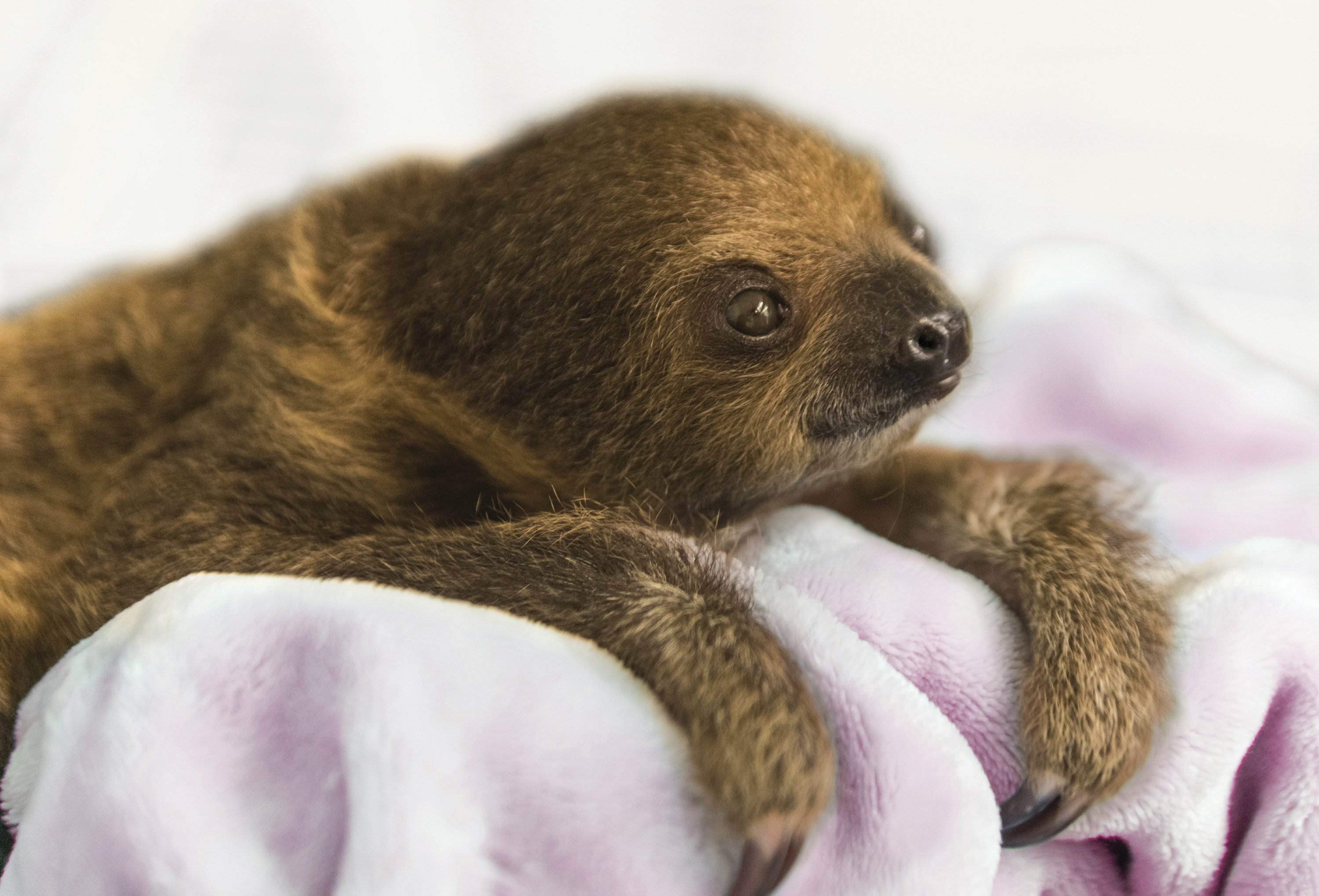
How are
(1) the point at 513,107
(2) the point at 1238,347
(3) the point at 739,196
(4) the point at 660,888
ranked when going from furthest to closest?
(1) the point at 513,107
(2) the point at 1238,347
(3) the point at 739,196
(4) the point at 660,888

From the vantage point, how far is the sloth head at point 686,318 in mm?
1304

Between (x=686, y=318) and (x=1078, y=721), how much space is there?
688 mm

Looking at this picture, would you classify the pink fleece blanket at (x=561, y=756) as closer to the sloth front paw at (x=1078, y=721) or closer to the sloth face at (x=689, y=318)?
the sloth front paw at (x=1078, y=721)

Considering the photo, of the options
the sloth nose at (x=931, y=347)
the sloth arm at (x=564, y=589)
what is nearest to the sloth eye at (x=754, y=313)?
the sloth nose at (x=931, y=347)

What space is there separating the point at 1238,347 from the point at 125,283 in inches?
103

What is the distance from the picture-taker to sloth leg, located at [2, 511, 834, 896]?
3.25 feet

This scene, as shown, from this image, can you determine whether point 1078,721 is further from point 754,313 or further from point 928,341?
point 754,313

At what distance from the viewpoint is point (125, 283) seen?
1.94 meters

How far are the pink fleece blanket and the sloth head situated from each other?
0.64ft

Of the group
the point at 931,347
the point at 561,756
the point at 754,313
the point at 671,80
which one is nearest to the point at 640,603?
the point at 561,756

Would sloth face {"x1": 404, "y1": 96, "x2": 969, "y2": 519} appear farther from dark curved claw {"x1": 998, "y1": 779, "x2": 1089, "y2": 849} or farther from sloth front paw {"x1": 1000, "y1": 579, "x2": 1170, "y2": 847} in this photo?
dark curved claw {"x1": 998, "y1": 779, "x2": 1089, "y2": 849}

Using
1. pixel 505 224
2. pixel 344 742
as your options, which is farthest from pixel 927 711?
pixel 505 224

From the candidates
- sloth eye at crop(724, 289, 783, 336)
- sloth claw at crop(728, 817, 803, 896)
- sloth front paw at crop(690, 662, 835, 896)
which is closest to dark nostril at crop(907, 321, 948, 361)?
sloth eye at crop(724, 289, 783, 336)

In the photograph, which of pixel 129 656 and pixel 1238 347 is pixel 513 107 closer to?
pixel 1238 347
